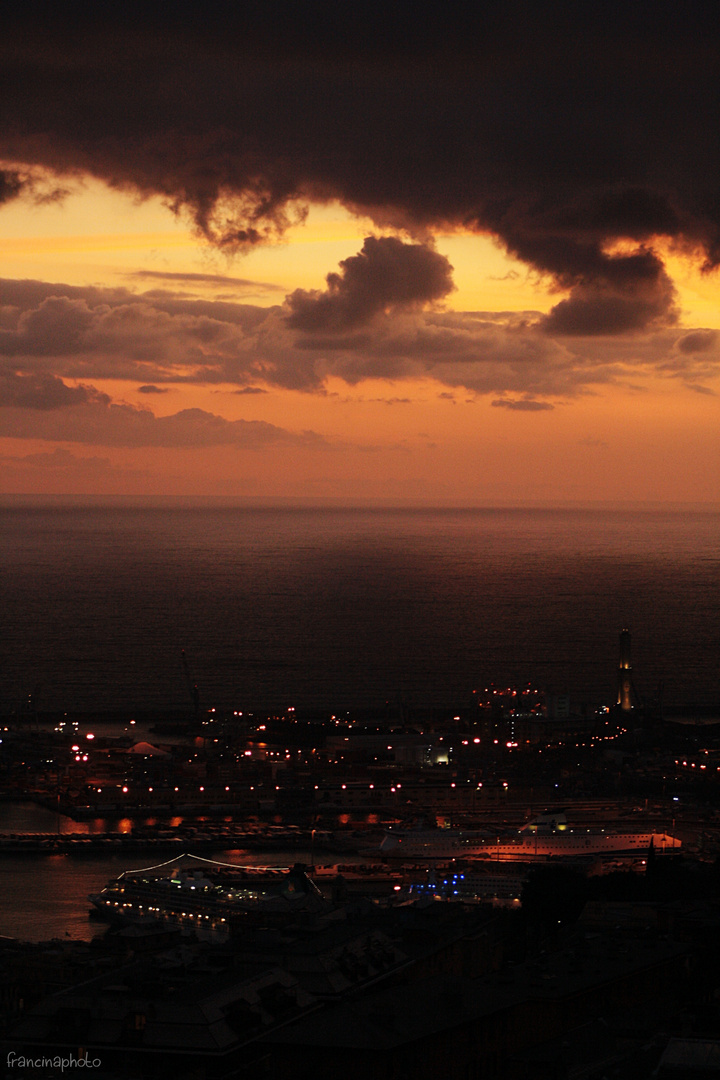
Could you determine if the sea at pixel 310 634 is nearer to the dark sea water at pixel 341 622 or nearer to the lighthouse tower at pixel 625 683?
the dark sea water at pixel 341 622

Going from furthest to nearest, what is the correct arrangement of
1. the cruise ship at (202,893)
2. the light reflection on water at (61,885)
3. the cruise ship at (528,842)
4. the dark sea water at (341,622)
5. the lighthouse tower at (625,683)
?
the dark sea water at (341,622), the lighthouse tower at (625,683), the cruise ship at (528,842), the light reflection on water at (61,885), the cruise ship at (202,893)

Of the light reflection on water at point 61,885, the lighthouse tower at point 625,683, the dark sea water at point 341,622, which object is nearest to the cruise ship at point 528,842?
the light reflection on water at point 61,885

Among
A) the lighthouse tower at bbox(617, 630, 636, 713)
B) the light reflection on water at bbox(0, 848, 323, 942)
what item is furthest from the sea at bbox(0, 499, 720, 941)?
the lighthouse tower at bbox(617, 630, 636, 713)

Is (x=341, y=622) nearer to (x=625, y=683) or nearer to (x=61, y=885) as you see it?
(x=625, y=683)

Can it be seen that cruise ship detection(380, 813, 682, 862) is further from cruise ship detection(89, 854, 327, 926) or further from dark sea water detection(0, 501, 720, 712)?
dark sea water detection(0, 501, 720, 712)

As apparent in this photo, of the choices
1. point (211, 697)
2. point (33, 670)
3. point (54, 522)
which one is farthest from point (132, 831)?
point (54, 522)
